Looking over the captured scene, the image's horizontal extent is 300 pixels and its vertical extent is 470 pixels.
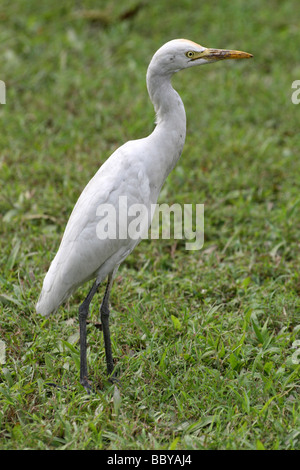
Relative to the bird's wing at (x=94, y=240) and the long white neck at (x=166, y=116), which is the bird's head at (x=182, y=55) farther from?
the bird's wing at (x=94, y=240)

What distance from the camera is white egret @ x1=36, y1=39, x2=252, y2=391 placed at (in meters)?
3.26

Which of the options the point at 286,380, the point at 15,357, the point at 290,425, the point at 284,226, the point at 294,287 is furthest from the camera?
the point at 284,226

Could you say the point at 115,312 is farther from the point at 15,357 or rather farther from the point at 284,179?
the point at 284,179

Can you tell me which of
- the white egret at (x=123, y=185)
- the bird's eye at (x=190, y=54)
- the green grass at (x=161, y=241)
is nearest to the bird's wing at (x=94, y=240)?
the white egret at (x=123, y=185)

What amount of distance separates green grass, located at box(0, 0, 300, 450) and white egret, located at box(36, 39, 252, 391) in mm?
343

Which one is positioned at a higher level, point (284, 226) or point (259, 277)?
point (284, 226)

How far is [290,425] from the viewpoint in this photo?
9.71 feet

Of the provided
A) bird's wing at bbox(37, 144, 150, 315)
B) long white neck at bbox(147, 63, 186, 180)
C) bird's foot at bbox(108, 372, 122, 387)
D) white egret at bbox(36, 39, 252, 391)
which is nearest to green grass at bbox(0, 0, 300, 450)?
bird's foot at bbox(108, 372, 122, 387)

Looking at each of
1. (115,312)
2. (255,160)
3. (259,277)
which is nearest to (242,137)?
(255,160)

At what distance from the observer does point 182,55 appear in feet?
10.6

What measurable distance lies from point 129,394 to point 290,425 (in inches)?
34.0

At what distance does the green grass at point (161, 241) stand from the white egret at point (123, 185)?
0.34 metres

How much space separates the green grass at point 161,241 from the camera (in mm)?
3092

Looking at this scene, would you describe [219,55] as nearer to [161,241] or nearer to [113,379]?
[161,241]
